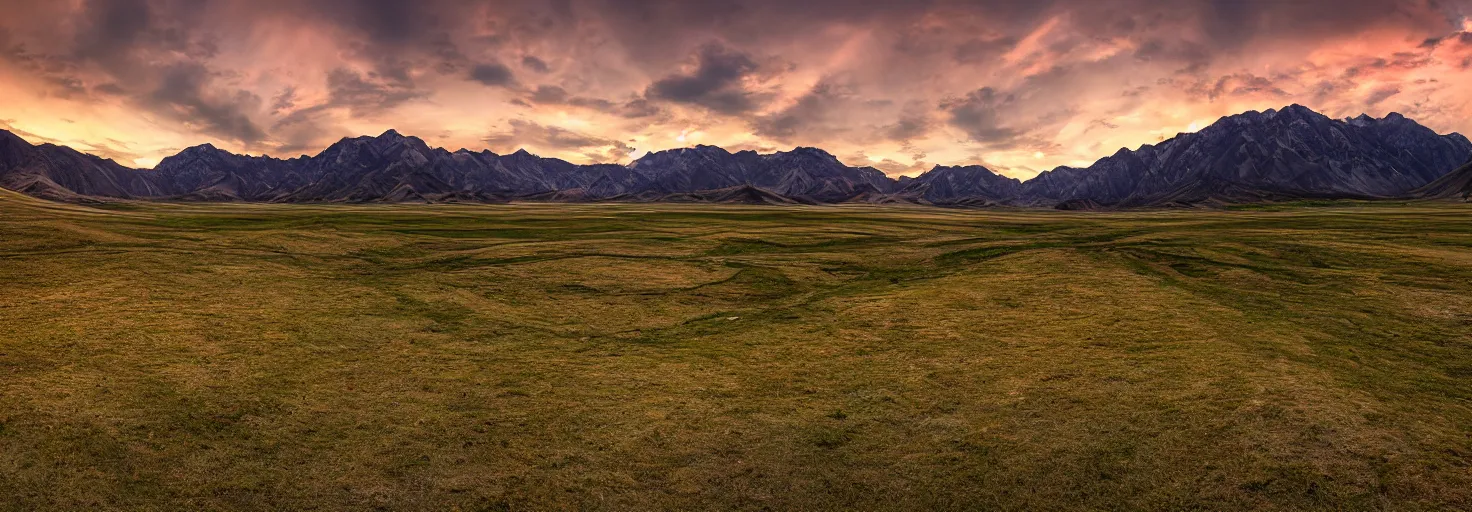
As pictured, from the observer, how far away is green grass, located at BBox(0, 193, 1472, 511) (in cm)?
958

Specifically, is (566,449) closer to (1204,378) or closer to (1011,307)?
(1204,378)

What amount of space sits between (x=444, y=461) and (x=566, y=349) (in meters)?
6.90

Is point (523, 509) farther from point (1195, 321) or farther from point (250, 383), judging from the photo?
point (1195, 321)

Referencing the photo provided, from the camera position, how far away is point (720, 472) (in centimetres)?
1030

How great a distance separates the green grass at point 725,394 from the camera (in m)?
9.58

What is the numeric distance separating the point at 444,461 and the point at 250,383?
6.14m

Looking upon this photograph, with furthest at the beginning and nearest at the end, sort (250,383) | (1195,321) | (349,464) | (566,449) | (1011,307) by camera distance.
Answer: (1011,307)
(1195,321)
(250,383)
(566,449)
(349,464)

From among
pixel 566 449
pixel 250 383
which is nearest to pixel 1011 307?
pixel 566 449

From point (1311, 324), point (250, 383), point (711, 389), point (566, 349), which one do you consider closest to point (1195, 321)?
point (1311, 324)

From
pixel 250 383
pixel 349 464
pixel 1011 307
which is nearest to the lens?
pixel 349 464

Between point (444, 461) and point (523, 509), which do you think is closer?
point (523, 509)

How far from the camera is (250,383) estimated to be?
44.1ft

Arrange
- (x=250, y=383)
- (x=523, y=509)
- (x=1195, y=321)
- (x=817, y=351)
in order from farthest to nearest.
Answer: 1. (x=1195, y=321)
2. (x=817, y=351)
3. (x=250, y=383)
4. (x=523, y=509)

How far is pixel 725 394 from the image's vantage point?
13.7m
